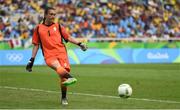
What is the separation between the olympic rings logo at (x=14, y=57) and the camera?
33906 mm

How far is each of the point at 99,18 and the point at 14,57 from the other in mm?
9369

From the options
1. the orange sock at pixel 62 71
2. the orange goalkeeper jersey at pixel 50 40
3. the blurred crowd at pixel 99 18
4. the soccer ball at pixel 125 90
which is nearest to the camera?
the orange sock at pixel 62 71

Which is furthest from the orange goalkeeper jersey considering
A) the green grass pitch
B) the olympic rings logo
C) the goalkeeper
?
the olympic rings logo

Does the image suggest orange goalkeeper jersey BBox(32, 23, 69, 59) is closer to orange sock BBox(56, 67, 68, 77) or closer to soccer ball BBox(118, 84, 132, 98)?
orange sock BBox(56, 67, 68, 77)

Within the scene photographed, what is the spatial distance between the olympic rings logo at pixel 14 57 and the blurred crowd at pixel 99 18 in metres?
1.39

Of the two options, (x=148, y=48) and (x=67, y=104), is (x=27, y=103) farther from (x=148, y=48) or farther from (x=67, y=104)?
(x=148, y=48)

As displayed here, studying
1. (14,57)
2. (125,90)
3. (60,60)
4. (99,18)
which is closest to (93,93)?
(125,90)

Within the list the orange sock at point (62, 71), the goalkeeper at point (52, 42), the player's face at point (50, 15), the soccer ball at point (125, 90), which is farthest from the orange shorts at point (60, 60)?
the soccer ball at point (125, 90)

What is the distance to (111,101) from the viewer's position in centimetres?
1398

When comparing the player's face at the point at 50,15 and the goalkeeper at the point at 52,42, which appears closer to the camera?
the player's face at the point at 50,15

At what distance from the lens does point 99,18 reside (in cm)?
4116

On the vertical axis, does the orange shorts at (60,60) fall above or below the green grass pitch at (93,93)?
above

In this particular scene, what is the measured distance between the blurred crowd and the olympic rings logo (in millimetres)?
1387

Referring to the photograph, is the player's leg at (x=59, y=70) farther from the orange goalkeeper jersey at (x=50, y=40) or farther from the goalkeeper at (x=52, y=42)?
the orange goalkeeper jersey at (x=50, y=40)
